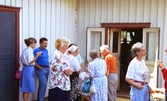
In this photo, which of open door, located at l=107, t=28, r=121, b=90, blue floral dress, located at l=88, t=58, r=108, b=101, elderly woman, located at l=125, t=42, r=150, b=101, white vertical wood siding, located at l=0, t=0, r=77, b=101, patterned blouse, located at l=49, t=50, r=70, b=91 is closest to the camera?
elderly woman, located at l=125, t=42, r=150, b=101

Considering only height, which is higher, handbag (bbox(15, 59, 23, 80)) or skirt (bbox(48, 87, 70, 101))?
handbag (bbox(15, 59, 23, 80))

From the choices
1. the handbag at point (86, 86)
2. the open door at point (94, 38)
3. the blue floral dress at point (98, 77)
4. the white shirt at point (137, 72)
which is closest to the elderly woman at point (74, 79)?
the handbag at point (86, 86)

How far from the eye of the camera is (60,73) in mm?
4281

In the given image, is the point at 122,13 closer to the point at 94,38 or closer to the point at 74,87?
the point at 94,38

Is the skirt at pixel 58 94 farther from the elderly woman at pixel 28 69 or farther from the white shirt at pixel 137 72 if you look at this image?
the white shirt at pixel 137 72

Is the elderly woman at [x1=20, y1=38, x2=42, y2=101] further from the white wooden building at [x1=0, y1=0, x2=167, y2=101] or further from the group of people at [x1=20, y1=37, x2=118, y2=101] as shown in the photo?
the white wooden building at [x1=0, y1=0, x2=167, y2=101]

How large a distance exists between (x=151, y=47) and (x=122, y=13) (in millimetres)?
1171

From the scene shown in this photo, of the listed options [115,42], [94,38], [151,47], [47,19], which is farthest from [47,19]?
[151,47]

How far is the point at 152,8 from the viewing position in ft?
21.0

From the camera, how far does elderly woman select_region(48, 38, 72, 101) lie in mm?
4242

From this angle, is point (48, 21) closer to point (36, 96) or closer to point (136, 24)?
point (36, 96)

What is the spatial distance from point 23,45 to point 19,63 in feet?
1.34

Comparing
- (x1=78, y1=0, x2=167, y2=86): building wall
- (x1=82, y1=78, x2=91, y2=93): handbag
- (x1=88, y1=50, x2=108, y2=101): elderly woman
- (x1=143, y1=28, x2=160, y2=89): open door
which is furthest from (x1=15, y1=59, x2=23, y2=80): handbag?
(x1=143, y1=28, x2=160, y2=89): open door

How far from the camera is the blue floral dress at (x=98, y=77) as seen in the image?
Answer: 15.7ft
